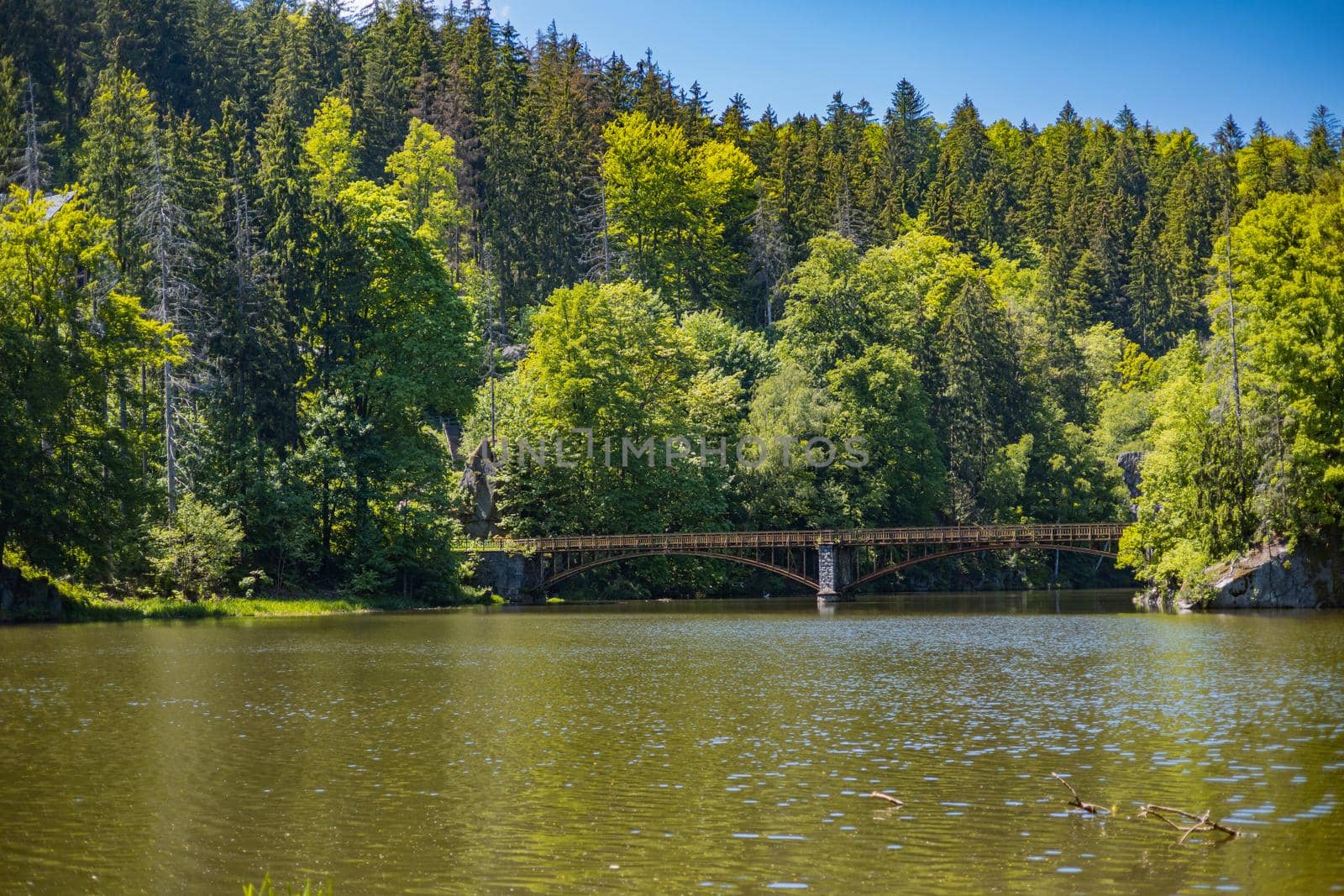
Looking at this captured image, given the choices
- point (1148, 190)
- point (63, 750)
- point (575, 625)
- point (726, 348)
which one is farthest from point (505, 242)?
point (63, 750)

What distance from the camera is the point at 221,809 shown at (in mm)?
18156

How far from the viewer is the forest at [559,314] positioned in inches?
2131

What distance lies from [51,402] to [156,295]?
15426 millimetres

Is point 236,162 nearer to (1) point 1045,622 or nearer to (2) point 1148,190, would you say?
(1) point 1045,622

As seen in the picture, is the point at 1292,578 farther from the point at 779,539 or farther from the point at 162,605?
the point at 162,605

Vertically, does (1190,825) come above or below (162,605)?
below

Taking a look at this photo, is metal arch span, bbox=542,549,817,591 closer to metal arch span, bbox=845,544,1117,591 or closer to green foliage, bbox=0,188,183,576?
metal arch span, bbox=845,544,1117,591

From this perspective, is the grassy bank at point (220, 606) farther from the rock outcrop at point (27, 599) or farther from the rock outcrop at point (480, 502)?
the rock outcrop at point (480, 502)

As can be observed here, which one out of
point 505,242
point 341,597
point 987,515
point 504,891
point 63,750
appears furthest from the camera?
point 505,242

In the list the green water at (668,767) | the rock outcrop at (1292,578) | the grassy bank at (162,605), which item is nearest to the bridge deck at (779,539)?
the grassy bank at (162,605)

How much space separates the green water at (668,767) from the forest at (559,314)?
1617 cm

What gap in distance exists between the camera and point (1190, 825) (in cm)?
1639

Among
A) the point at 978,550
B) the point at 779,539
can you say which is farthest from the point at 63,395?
the point at 978,550

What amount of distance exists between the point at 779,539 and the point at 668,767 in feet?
176
